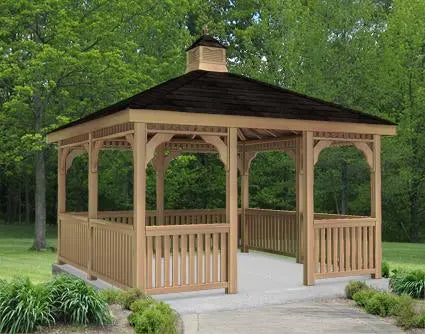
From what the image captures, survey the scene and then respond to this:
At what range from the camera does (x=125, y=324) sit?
7.23 meters

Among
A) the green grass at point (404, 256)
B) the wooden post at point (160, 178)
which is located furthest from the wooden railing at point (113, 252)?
the green grass at point (404, 256)

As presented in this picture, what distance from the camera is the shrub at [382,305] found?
8180mm

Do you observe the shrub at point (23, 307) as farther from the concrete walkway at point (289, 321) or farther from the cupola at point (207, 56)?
the cupola at point (207, 56)

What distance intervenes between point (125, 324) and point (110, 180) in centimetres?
1994

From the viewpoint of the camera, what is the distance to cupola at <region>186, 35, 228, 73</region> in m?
12.3

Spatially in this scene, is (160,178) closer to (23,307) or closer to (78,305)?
(78,305)

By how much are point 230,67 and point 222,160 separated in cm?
1879

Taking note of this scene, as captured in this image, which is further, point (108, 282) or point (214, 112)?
point (108, 282)

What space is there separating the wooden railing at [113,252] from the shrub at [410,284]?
4.32 m

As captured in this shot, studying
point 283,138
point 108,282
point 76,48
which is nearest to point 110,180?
point 76,48

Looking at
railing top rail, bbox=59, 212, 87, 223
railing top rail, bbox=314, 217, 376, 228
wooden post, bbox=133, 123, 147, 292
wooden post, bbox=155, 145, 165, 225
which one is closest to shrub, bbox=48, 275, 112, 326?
wooden post, bbox=133, 123, 147, 292

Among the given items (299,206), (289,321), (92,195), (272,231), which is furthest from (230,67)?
(289,321)

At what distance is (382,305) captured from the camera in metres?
8.27

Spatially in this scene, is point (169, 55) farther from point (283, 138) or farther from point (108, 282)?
point (108, 282)
